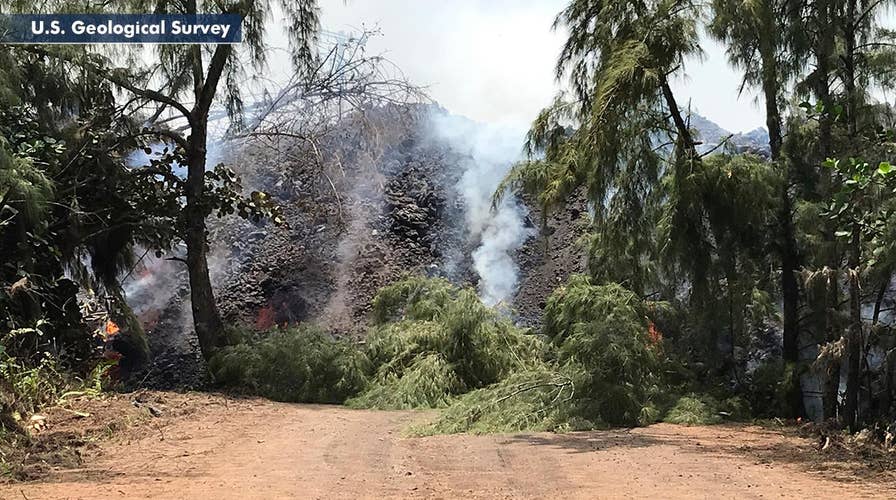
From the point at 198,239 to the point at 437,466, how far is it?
8609 mm

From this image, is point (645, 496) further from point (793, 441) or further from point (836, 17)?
point (836, 17)

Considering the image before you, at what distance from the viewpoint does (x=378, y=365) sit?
13656 mm

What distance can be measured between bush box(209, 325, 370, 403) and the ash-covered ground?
4.53 metres

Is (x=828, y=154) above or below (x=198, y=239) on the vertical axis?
above

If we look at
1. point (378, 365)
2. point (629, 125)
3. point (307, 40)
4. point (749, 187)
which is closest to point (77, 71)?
Result: point (307, 40)

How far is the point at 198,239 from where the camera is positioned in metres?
14.3

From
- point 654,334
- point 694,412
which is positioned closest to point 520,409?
point 694,412

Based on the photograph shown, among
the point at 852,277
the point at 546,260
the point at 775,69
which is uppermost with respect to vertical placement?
the point at 775,69

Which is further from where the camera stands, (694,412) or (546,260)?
(546,260)

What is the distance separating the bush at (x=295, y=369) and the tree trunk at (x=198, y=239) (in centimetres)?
77

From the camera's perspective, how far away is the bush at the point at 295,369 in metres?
13.2

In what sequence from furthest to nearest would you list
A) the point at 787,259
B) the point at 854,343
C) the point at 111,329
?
the point at 111,329
the point at 787,259
the point at 854,343

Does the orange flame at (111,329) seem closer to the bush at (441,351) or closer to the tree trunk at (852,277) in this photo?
the bush at (441,351)

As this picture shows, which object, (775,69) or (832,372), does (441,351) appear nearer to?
(832,372)
